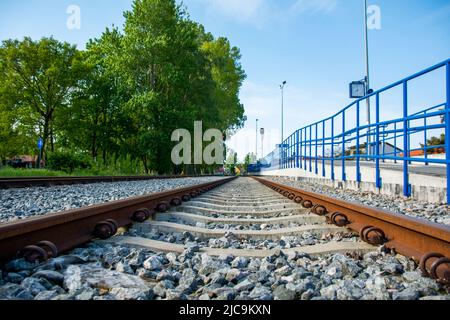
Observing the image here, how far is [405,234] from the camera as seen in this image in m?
2.40

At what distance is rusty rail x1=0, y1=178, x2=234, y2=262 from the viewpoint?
1950mm

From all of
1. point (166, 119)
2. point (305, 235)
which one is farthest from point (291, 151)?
point (305, 235)

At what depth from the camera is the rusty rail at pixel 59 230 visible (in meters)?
1.95

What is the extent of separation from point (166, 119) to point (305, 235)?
26786mm

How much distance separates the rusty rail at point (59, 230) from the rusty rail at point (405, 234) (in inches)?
75.2

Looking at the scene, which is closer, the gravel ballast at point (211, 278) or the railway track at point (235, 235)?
the gravel ballast at point (211, 278)

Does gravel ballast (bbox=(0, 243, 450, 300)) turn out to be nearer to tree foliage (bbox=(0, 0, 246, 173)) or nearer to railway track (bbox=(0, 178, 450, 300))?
railway track (bbox=(0, 178, 450, 300))

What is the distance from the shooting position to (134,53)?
95.3 ft

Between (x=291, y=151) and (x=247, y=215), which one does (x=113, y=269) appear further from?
(x=291, y=151)

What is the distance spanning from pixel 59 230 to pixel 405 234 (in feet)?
7.33

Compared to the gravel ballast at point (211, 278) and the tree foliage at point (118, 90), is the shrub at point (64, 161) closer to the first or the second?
the tree foliage at point (118, 90)

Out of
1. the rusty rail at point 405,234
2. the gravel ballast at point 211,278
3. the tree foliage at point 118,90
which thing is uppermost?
the tree foliage at point 118,90

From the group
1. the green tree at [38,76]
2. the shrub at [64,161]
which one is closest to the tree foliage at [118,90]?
the green tree at [38,76]

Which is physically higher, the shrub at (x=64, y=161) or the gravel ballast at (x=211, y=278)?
the shrub at (x=64, y=161)
